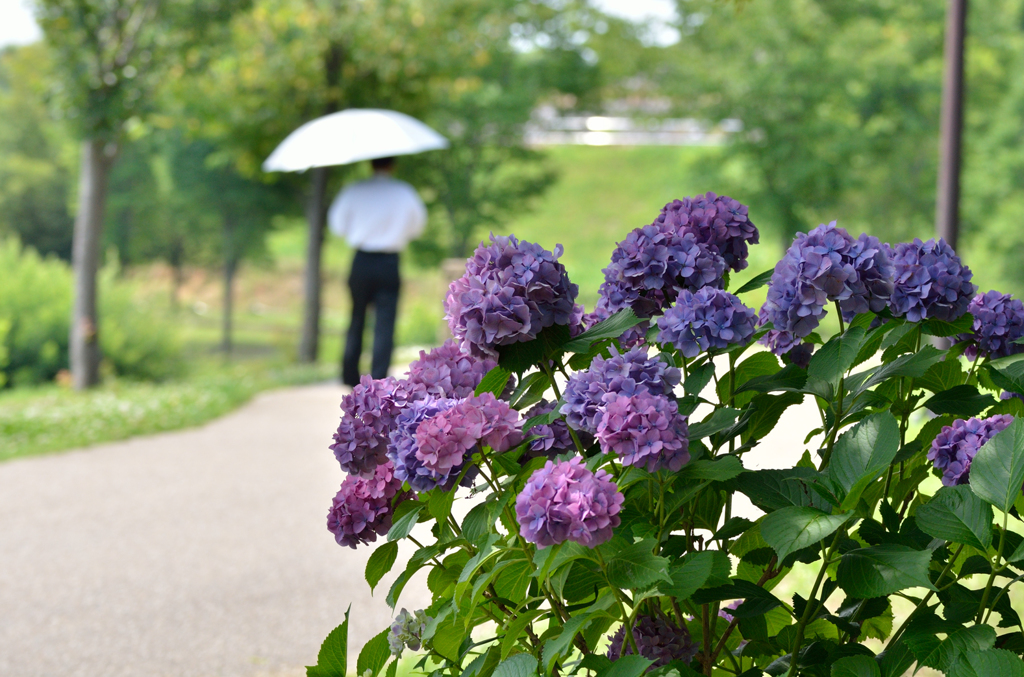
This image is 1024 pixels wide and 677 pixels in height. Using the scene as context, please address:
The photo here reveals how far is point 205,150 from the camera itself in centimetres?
2044

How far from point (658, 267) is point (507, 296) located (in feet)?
0.80

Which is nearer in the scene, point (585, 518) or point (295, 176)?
point (585, 518)

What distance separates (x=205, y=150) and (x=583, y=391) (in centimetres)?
2066

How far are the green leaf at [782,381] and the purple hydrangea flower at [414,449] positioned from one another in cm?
43

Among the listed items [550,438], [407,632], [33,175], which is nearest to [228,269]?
[33,175]

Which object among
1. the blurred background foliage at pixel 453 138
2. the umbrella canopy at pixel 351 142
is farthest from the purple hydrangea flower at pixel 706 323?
the blurred background foliage at pixel 453 138

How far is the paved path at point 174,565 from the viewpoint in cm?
335

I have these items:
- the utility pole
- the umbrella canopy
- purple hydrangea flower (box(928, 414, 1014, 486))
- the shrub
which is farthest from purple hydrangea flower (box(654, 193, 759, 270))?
→ the shrub

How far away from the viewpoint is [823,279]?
4.32 ft

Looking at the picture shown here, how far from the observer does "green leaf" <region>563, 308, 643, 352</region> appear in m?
1.36

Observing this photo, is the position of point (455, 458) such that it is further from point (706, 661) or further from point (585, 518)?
point (706, 661)

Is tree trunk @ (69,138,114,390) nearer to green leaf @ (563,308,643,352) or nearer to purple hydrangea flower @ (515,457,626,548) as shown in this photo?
green leaf @ (563,308,643,352)

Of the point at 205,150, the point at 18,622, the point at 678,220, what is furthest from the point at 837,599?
the point at 205,150

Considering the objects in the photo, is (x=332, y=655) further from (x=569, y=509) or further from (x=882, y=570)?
(x=882, y=570)
